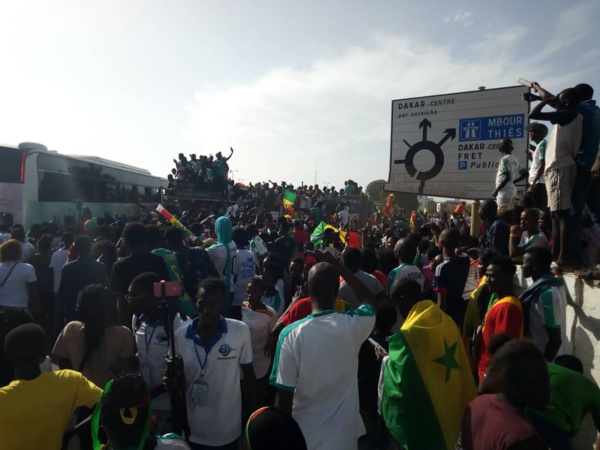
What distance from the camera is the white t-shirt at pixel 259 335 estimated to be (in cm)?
382

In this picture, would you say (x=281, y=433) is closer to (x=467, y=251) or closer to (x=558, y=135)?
(x=558, y=135)

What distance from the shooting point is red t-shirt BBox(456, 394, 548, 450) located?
73.3 inches

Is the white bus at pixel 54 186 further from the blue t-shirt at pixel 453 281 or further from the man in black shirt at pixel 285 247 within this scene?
the blue t-shirt at pixel 453 281

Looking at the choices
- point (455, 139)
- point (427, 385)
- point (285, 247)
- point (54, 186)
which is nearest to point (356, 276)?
point (427, 385)

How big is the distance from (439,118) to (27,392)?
381 inches

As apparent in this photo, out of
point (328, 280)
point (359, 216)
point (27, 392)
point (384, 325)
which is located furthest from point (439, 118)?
point (27, 392)

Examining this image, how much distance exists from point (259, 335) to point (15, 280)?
3185 mm

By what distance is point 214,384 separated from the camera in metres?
2.68

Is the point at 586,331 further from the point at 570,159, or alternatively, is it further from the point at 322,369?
the point at 322,369

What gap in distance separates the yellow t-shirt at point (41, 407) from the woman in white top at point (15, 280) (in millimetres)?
3170

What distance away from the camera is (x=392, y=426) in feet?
→ 9.04

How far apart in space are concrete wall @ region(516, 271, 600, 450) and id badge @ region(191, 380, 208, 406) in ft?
9.05

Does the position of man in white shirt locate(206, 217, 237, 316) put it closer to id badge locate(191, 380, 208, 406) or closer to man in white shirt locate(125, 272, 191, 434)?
man in white shirt locate(125, 272, 191, 434)

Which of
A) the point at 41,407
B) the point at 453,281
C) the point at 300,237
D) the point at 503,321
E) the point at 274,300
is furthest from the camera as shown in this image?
the point at 300,237
